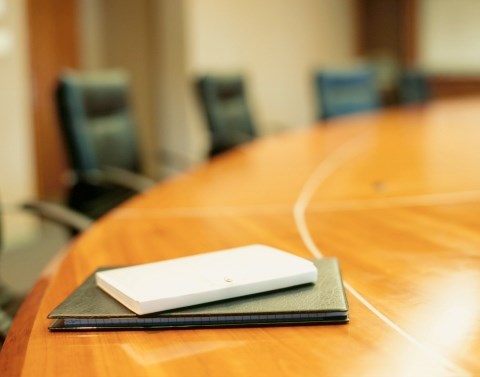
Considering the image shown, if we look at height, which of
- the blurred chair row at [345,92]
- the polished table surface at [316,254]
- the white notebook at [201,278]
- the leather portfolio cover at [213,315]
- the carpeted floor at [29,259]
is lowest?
the carpeted floor at [29,259]

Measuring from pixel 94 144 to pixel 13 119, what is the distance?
1.61 m

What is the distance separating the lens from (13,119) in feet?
13.1

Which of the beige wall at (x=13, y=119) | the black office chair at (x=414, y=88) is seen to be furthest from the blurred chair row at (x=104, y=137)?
the black office chair at (x=414, y=88)

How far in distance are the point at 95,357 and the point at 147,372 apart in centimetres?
8

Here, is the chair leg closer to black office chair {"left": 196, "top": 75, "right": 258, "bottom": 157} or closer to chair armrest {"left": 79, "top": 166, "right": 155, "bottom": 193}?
chair armrest {"left": 79, "top": 166, "right": 155, "bottom": 193}

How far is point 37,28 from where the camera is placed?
5387 mm

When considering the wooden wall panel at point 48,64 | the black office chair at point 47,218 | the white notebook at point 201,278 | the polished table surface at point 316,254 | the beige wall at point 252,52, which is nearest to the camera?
the polished table surface at point 316,254

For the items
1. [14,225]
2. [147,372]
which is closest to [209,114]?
[14,225]

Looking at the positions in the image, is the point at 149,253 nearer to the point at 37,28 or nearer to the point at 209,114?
the point at 209,114

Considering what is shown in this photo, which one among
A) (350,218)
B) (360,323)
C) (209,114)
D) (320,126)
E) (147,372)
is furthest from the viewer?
(320,126)

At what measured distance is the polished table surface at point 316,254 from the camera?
2.44ft

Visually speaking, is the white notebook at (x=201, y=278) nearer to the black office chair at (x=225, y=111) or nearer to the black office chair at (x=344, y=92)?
the black office chair at (x=225, y=111)

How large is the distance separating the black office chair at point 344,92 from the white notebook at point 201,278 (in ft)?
12.1

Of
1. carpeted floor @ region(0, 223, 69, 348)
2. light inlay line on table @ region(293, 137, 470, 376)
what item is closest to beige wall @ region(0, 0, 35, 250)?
carpeted floor @ region(0, 223, 69, 348)
